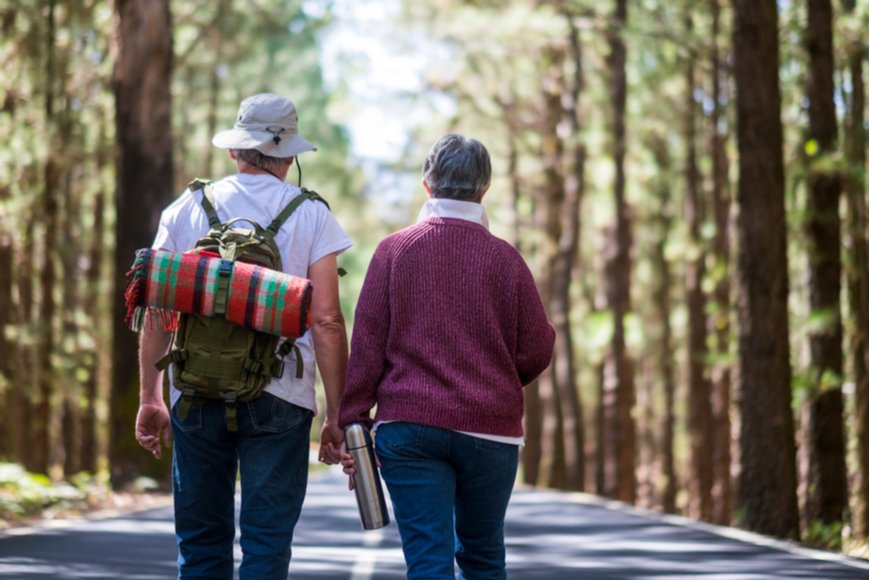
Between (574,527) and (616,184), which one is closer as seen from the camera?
(574,527)

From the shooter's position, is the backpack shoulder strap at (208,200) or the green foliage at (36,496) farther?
the green foliage at (36,496)

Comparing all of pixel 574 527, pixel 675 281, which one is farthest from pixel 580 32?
pixel 574 527

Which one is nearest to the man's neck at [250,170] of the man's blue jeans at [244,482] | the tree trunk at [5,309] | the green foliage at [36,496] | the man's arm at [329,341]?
the man's arm at [329,341]

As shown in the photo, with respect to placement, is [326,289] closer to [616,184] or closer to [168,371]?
[168,371]

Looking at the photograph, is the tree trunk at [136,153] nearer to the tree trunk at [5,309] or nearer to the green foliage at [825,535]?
the green foliage at [825,535]

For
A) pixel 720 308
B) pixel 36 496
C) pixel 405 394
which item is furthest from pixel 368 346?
pixel 720 308

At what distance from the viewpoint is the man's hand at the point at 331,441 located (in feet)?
18.9

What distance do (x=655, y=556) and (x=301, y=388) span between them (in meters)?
6.31

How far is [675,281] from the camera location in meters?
43.5

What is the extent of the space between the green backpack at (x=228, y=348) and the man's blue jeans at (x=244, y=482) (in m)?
0.09

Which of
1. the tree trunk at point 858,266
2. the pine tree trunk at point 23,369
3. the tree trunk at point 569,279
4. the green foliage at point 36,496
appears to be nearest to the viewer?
the green foliage at point 36,496

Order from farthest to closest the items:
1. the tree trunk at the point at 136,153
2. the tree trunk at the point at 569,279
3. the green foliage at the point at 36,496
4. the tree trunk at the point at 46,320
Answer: the tree trunk at the point at 569,279 < the tree trunk at the point at 46,320 < the tree trunk at the point at 136,153 < the green foliage at the point at 36,496

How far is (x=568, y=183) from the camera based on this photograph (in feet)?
109

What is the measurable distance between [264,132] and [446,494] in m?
1.65
